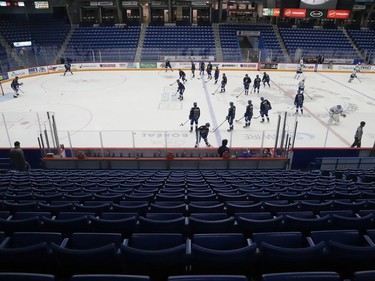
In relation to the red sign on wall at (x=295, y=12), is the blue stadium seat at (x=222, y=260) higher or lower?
lower

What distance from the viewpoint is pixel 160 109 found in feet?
53.5

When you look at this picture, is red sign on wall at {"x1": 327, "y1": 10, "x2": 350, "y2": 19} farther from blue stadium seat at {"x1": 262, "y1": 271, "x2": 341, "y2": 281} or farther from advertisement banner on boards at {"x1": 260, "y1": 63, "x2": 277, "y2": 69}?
blue stadium seat at {"x1": 262, "y1": 271, "x2": 341, "y2": 281}

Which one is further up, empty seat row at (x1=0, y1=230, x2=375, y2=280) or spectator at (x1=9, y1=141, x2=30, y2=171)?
empty seat row at (x1=0, y1=230, x2=375, y2=280)

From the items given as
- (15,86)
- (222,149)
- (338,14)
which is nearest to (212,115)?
(222,149)

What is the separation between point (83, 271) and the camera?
2660mm

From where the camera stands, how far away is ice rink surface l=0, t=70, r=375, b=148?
10.9 m

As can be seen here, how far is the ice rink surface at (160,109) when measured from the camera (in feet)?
35.8

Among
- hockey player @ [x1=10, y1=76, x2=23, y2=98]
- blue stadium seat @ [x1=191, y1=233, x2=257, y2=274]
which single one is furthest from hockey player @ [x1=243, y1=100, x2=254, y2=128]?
hockey player @ [x1=10, y1=76, x2=23, y2=98]

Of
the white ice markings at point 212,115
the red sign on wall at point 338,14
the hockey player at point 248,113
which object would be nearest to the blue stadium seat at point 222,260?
the white ice markings at point 212,115

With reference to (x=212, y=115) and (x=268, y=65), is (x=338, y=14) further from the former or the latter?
(x=212, y=115)

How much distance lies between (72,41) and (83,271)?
110ft

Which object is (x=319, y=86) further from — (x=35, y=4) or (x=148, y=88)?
(x=35, y=4)

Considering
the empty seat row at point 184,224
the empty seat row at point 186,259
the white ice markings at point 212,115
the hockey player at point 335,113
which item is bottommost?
the white ice markings at point 212,115

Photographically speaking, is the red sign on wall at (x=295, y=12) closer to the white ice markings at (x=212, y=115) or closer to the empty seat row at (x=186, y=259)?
the white ice markings at (x=212, y=115)
